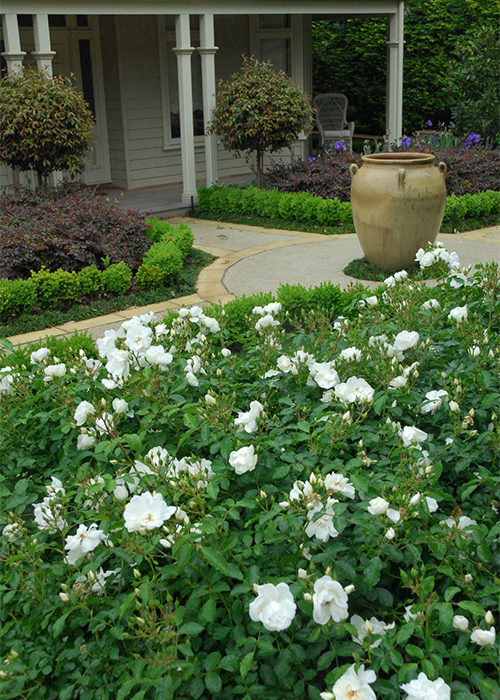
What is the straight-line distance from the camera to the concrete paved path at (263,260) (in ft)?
22.5

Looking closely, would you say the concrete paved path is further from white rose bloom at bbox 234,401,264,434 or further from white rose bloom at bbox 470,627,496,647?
white rose bloom at bbox 470,627,496,647

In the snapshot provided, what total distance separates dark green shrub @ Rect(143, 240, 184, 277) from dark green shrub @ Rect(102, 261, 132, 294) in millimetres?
281

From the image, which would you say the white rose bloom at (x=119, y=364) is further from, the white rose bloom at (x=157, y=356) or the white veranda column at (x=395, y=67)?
→ the white veranda column at (x=395, y=67)

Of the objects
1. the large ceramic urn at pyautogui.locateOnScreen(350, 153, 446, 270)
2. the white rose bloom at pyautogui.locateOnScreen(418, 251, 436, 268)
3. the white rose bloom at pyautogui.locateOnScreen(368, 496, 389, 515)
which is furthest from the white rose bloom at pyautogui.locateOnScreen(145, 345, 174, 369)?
the large ceramic urn at pyautogui.locateOnScreen(350, 153, 446, 270)

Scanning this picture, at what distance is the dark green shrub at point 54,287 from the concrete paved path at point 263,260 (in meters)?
0.38

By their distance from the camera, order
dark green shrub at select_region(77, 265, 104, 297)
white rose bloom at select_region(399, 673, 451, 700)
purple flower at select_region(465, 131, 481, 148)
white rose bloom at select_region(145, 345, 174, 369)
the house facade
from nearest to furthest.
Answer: white rose bloom at select_region(399, 673, 451, 700) → white rose bloom at select_region(145, 345, 174, 369) → dark green shrub at select_region(77, 265, 104, 297) → the house facade → purple flower at select_region(465, 131, 481, 148)

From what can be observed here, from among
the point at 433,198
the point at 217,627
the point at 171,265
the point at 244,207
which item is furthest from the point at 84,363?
the point at 244,207

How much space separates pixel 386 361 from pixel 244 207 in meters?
8.19

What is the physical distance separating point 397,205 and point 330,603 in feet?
19.4

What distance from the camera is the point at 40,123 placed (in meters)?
8.43

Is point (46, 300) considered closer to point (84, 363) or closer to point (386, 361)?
point (84, 363)

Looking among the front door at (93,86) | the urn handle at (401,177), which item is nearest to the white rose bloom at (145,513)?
the urn handle at (401,177)

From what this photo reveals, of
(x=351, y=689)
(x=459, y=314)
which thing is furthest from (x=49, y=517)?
(x=459, y=314)

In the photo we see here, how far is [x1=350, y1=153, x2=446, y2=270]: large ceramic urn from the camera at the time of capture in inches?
289
